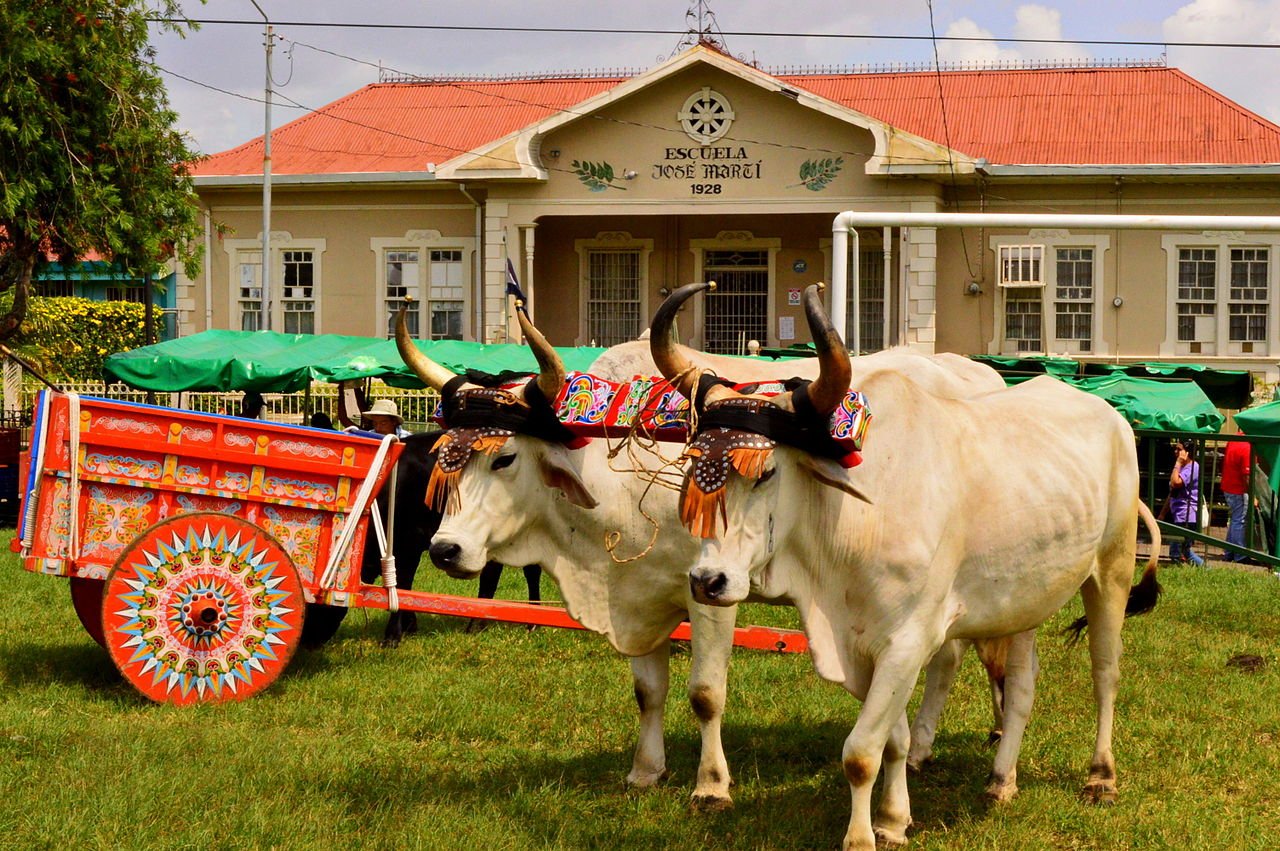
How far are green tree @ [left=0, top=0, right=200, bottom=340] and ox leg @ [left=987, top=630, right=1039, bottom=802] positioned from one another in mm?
11510

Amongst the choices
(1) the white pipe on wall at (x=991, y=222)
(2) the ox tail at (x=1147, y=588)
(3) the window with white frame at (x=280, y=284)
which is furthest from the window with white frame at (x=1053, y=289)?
(2) the ox tail at (x=1147, y=588)

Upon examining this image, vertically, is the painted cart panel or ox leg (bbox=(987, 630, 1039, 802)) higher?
the painted cart panel

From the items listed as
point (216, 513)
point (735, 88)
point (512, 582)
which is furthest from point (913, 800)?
point (735, 88)

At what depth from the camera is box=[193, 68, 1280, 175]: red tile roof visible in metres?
24.0

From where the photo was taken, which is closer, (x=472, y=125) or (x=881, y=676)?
(x=881, y=676)

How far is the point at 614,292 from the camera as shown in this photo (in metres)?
25.5

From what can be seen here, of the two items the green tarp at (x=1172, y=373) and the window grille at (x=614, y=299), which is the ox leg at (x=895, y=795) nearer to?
the green tarp at (x=1172, y=373)

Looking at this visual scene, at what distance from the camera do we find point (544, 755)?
6.83 meters

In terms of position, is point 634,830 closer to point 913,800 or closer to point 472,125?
point 913,800

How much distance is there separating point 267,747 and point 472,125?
23085 millimetres

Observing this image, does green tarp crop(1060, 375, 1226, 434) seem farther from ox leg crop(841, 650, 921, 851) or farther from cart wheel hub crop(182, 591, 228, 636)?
ox leg crop(841, 650, 921, 851)

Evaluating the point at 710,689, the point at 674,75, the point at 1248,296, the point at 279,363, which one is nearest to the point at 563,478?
the point at 710,689

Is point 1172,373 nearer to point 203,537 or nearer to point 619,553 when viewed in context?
point 619,553

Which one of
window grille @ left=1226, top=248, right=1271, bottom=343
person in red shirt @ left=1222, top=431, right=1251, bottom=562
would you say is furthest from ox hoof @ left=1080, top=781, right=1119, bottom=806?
window grille @ left=1226, top=248, right=1271, bottom=343
